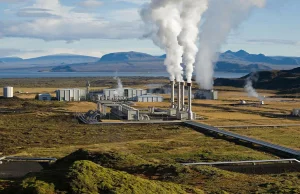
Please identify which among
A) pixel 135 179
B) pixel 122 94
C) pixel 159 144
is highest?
pixel 122 94

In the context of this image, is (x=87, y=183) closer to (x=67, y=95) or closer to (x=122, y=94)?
(x=67, y=95)

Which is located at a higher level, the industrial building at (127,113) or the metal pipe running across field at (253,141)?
the industrial building at (127,113)

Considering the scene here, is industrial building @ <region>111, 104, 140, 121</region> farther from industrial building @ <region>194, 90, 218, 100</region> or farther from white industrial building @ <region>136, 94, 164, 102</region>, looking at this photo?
industrial building @ <region>194, 90, 218, 100</region>

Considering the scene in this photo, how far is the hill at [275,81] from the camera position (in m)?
141

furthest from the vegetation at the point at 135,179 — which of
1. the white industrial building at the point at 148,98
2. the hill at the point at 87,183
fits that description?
the white industrial building at the point at 148,98

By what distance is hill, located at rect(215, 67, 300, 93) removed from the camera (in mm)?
140625

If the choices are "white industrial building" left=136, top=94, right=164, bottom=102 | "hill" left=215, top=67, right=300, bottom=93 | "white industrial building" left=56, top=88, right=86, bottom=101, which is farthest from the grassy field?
"hill" left=215, top=67, right=300, bottom=93

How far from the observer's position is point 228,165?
3216 centimetres

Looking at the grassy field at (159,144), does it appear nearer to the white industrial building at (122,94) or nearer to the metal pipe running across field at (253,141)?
the metal pipe running across field at (253,141)

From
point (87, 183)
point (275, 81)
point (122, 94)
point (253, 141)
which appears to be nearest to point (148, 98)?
point (122, 94)

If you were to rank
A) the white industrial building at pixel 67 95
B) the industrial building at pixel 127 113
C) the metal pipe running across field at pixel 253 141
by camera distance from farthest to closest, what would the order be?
1. the white industrial building at pixel 67 95
2. the industrial building at pixel 127 113
3. the metal pipe running across field at pixel 253 141

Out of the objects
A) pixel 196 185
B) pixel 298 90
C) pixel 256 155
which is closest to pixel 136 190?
pixel 196 185

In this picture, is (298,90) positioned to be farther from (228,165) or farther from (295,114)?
(228,165)

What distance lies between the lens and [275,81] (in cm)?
14950
